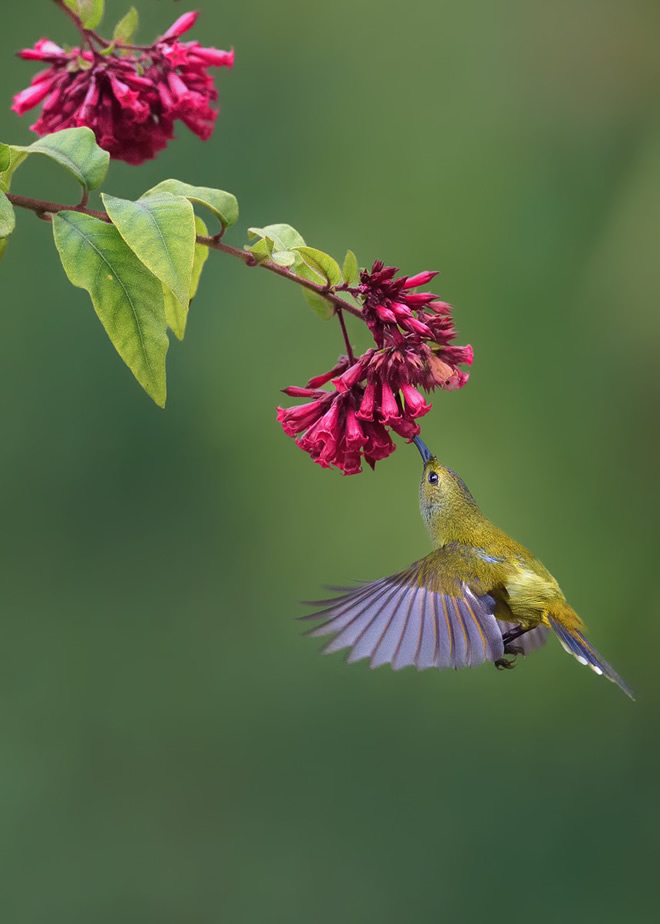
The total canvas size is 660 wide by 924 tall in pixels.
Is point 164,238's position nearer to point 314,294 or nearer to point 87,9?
point 314,294

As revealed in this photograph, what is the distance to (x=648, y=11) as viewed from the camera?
16.5ft

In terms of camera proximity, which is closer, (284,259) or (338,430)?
(284,259)

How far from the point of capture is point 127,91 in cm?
176

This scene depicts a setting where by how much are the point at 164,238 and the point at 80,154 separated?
0.63 ft

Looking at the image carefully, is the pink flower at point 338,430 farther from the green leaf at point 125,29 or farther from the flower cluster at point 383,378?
the green leaf at point 125,29

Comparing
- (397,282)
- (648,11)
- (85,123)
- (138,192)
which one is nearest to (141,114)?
(85,123)

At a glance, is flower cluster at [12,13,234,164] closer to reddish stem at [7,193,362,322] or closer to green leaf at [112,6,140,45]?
green leaf at [112,6,140,45]

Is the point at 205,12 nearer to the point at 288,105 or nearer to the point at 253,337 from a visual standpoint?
the point at 288,105

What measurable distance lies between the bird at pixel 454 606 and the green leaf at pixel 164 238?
0.72m

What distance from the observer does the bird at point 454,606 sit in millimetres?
1998

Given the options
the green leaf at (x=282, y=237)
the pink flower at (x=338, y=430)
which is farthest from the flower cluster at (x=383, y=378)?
the green leaf at (x=282, y=237)

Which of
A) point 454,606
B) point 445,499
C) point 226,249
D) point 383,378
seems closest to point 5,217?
point 226,249

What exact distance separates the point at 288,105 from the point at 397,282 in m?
3.50

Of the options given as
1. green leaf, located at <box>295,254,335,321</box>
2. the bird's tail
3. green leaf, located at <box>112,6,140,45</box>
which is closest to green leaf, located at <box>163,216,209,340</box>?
green leaf, located at <box>295,254,335,321</box>
